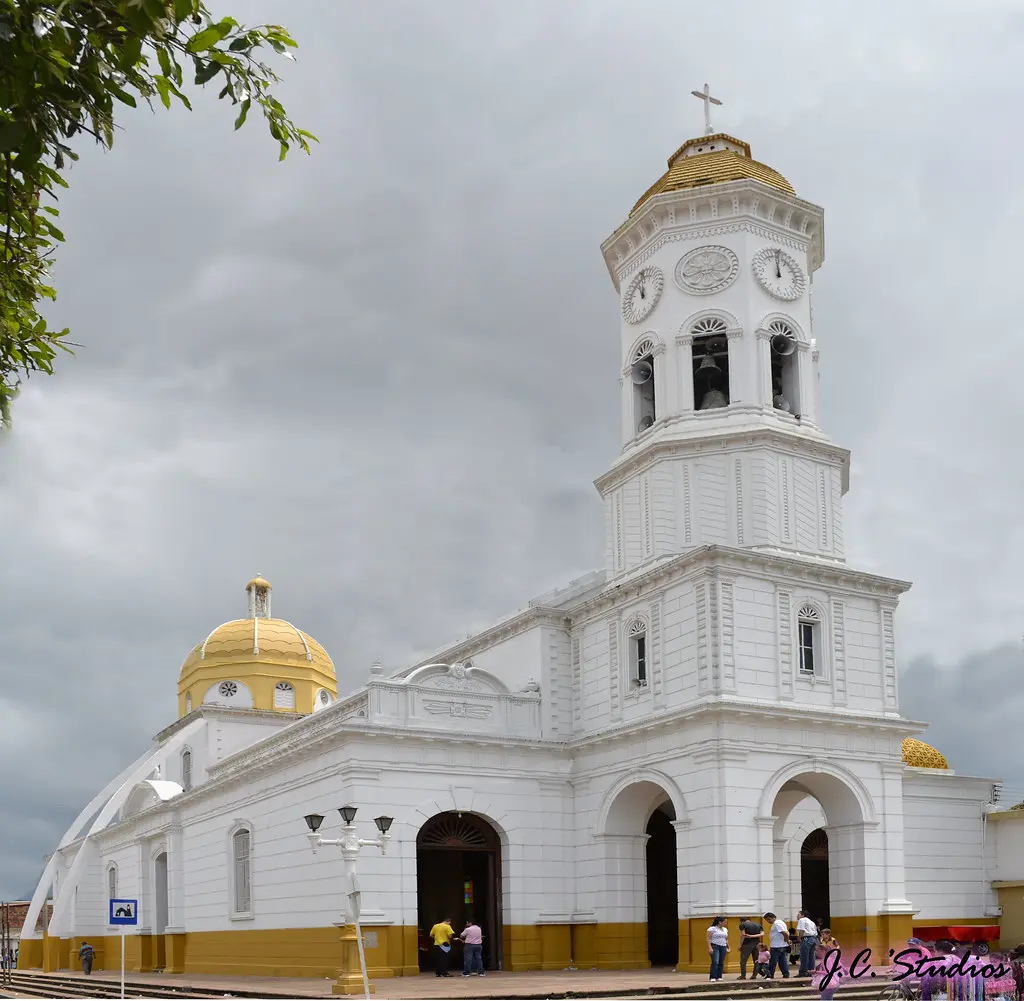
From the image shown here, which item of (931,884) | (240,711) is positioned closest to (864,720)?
(931,884)

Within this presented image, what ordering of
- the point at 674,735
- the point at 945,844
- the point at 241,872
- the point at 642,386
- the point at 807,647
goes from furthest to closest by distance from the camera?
the point at 945,844
the point at 241,872
the point at 642,386
the point at 807,647
the point at 674,735

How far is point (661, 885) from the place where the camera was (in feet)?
104


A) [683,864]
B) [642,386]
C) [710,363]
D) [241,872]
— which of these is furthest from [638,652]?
[241,872]

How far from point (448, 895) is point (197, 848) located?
7.92 metres

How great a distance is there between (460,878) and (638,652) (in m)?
7.95

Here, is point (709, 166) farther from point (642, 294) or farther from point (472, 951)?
point (472, 951)

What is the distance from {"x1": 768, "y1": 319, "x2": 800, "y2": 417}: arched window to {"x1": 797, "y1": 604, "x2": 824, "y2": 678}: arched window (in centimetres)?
492

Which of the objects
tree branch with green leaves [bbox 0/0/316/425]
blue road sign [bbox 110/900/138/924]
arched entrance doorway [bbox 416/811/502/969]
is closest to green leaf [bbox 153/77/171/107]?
tree branch with green leaves [bbox 0/0/316/425]

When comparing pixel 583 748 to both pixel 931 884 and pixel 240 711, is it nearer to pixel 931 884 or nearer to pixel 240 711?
pixel 931 884

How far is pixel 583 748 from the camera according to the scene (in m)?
29.6

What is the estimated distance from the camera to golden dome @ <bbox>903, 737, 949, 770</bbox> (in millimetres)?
36969

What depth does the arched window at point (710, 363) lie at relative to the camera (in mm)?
30031

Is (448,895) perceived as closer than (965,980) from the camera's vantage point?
No

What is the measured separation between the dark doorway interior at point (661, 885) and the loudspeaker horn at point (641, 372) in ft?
33.1
